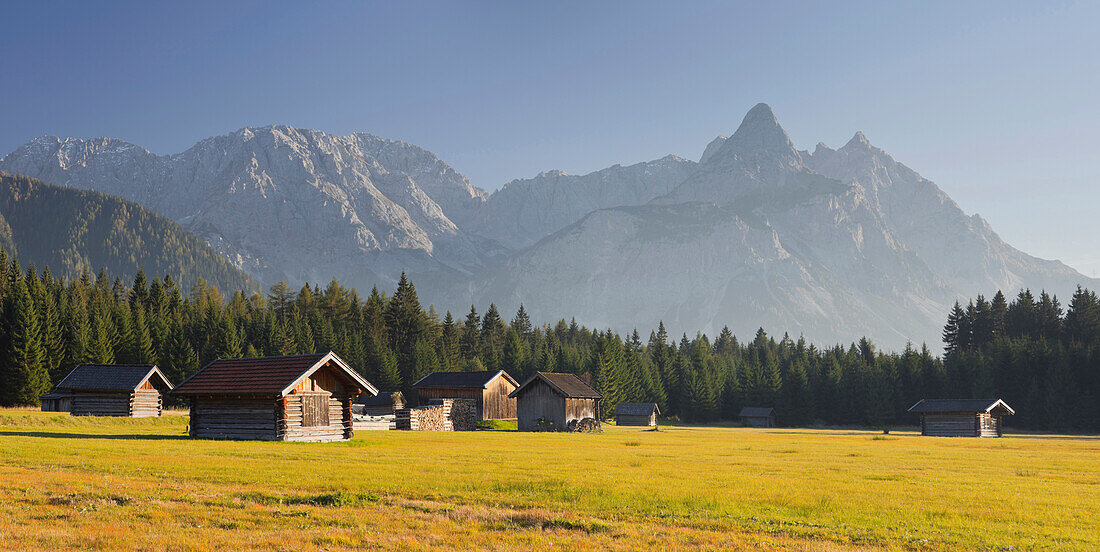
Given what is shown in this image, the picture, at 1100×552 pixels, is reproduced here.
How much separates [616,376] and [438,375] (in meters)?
44.1

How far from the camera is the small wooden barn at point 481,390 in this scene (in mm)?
84000

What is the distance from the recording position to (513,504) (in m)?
19.0

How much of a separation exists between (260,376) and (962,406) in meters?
81.9

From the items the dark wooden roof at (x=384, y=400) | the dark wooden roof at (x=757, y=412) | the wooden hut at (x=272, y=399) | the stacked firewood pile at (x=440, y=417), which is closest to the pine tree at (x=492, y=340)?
the dark wooden roof at (x=384, y=400)

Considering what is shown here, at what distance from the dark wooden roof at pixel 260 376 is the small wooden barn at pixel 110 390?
90.4 ft

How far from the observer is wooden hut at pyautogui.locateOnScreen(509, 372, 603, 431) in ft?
258

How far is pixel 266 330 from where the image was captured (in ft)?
367

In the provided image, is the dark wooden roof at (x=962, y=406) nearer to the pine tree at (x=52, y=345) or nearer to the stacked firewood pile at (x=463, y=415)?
the stacked firewood pile at (x=463, y=415)

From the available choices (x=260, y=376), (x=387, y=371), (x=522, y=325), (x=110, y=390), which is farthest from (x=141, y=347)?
(x=522, y=325)

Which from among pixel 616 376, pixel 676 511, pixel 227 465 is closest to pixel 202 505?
pixel 227 465

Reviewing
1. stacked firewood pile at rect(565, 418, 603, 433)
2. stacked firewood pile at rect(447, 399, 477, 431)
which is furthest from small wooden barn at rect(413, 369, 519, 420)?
stacked firewood pile at rect(565, 418, 603, 433)

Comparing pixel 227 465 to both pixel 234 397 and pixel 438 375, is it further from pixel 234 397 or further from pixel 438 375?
pixel 438 375

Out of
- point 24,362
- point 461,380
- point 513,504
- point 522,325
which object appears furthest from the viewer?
point 522,325

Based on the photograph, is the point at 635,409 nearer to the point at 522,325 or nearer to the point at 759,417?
the point at 759,417
